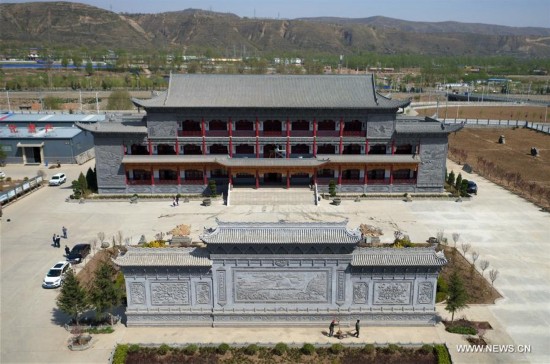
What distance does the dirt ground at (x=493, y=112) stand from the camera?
100125 millimetres

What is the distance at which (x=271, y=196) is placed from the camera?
46.0m

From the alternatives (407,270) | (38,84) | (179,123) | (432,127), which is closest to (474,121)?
(432,127)

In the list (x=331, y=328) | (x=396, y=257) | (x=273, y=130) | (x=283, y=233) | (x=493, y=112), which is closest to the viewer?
(x=331, y=328)

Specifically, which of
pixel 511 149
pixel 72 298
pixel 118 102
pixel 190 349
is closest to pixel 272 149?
pixel 72 298

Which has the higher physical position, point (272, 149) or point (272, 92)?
point (272, 92)

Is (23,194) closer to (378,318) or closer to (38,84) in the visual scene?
(378,318)

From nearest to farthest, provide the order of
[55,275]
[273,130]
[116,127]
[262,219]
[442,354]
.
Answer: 1. [442,354]
2. [55,275]
3. [262,219]
4. [116,127]
5. [273,130]

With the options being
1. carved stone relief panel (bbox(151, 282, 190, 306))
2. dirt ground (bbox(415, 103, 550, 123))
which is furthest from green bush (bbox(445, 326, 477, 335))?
dirt ground (bbox(415, 103, 550, 123))

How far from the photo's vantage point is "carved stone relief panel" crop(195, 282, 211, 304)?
80.8ft

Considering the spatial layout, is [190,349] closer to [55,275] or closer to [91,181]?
[55,275]

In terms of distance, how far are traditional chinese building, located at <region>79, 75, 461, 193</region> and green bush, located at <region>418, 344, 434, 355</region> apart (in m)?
25.3

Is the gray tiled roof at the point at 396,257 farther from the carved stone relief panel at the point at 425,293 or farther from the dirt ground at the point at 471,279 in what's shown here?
the dirt ground at the point at 471,279

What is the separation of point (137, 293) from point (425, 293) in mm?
15240

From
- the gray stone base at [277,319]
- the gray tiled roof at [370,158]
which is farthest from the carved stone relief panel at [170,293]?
the gray tiled roof at [370,158]
